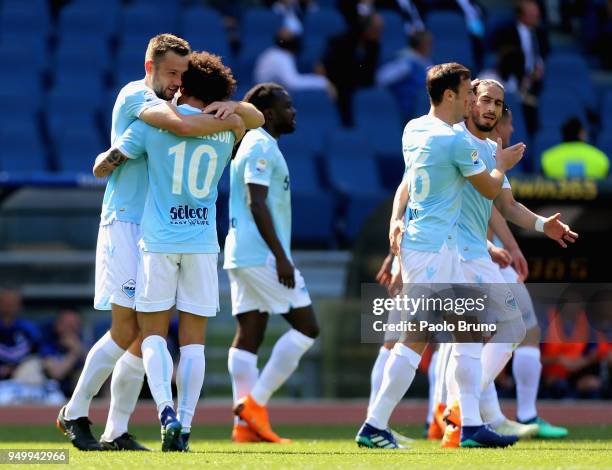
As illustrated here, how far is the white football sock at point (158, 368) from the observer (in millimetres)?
7000

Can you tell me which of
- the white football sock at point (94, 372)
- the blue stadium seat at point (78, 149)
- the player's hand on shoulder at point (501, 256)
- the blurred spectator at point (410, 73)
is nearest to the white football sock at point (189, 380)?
the white football sock at point (94, 372)

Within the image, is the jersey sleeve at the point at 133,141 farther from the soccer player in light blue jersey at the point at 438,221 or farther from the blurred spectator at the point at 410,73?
the blurred spectator at the point at 410,73

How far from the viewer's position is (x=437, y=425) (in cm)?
887

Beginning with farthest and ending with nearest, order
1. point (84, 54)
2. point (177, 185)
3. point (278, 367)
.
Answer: point (84, 54)
point (278, 367)
point (177, 185)

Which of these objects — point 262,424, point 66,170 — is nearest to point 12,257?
point 66,170

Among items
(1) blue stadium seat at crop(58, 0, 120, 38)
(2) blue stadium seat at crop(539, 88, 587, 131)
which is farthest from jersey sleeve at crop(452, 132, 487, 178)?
(1) blue stadium seat at crop(58, 0, 120, 38)

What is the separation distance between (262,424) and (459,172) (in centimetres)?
232

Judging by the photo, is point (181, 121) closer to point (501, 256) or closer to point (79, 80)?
point (501, 256)

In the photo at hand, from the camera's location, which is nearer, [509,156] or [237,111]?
[237,111]

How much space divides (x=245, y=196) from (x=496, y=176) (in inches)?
86.9

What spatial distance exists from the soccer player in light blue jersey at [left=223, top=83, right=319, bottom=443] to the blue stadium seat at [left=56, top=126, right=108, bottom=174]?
19.3 feet

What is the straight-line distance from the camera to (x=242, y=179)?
9.02m

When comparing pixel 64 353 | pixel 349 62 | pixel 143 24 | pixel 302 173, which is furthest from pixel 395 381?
pixel 143 24

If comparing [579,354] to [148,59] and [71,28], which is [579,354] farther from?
[71,28]
